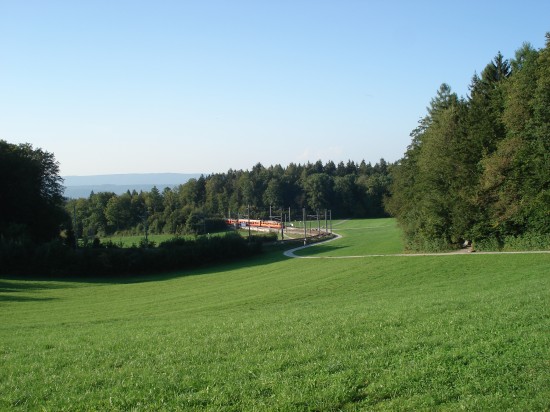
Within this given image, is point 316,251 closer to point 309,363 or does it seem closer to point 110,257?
point 110,257

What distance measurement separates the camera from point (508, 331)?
9.77 metres

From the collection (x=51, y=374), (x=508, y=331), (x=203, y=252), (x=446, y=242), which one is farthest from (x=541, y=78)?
(x=203, y=252)

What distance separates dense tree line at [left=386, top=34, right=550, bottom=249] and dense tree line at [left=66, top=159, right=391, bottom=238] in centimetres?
6867

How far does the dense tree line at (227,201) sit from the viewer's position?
123688mm

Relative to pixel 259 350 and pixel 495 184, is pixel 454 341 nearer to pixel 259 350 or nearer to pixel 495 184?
pixel 259 350

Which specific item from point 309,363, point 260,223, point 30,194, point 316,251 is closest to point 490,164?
point 316,251

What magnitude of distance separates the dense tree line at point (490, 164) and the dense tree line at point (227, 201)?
68.7 meters

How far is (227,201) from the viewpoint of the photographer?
481ft

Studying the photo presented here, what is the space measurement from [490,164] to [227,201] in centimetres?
11078

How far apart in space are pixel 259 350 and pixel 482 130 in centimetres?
3930

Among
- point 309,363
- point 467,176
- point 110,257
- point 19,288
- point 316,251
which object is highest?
point 467,176

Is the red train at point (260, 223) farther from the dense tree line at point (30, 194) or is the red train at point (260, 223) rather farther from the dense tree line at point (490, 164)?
the dense tree line at point (490, 164)

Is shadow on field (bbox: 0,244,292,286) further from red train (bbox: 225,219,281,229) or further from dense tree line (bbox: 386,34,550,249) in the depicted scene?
red train (bbox: 225,219,281,229)

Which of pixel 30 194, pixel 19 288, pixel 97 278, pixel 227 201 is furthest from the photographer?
pixel 227 201
